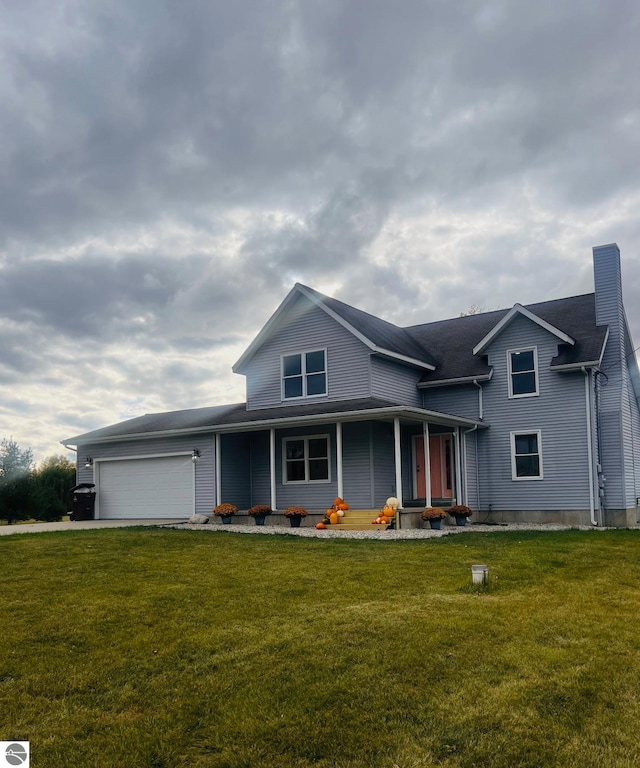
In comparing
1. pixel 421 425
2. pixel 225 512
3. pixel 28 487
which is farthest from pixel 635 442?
pixel 28 487

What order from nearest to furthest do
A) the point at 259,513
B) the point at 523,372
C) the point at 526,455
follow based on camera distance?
the point at 259,513 → the point at 526,455 → the point at 523,372

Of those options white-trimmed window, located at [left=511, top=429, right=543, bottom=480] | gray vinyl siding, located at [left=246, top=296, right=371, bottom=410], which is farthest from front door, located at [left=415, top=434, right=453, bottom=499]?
gray vinyl siding, located at [left=246, top=296, right=371, bottom=410]

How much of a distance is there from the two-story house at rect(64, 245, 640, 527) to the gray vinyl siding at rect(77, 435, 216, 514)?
0.19ft

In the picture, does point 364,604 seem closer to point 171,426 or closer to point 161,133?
point 161,133

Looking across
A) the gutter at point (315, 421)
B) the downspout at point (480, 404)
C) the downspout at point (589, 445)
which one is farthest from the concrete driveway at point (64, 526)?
the downspout at point (589, 445)

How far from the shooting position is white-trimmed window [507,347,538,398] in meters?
19.8

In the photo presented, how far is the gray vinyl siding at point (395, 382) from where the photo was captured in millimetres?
19547

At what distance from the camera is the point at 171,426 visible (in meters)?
22.4

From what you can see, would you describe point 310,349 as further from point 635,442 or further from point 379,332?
point 635,442

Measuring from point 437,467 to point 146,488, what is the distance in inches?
395

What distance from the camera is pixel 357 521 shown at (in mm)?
17062

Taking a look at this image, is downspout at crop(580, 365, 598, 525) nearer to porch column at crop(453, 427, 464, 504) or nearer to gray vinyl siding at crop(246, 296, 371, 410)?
porch column at crop(453, 427, 464, 504)

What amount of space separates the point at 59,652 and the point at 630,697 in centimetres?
491

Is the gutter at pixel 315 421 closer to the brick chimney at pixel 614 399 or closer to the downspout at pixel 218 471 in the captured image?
the downspout at pixel 218 471
